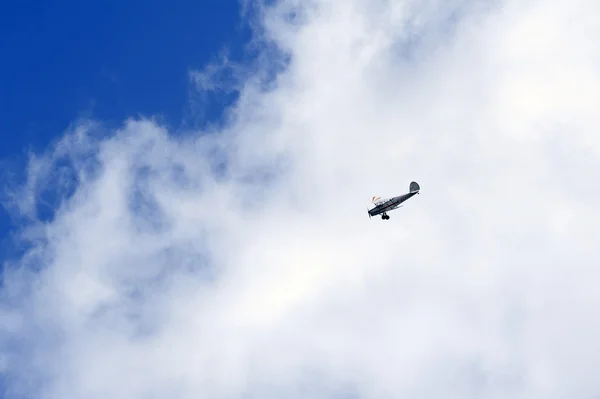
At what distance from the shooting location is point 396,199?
199375 mm
